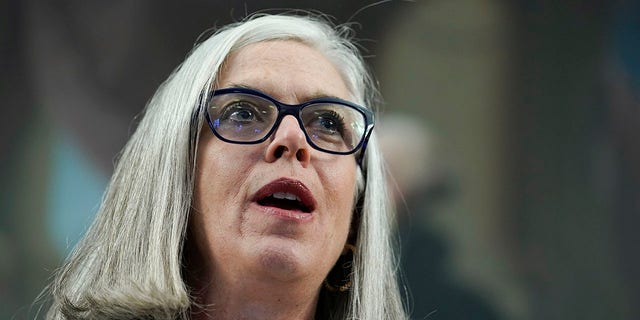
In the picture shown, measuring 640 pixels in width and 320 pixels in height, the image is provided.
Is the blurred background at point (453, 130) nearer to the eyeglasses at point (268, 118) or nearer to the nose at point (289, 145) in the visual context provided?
the eyeglasses at point (268, 118)

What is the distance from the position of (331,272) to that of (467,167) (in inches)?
46.8

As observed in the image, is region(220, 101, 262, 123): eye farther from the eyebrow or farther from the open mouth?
the open mouth

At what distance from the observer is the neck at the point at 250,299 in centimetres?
148

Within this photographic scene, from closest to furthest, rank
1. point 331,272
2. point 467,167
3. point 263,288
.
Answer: point 263,288, point 331,272, point 467,167

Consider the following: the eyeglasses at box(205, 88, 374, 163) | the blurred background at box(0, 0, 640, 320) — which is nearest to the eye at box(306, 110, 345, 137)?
Answer: the eyeglasses at box(205, 88, 374, 163)

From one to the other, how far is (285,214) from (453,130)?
150 centimetres

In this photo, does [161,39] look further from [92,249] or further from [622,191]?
[622,191]

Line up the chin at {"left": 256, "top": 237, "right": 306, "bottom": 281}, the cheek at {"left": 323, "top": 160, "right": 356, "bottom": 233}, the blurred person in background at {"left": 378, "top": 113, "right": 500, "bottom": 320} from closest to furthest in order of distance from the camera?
the chin at {"left": 256, "top": 237, "right": 306, "bottom": 281} < the cheek at {"left": 323, "top": 160, "right": 356, "bottom": 233} < the blurred person in background at {"left": 378, "top": 113, "right": 500, "bottom": 320}

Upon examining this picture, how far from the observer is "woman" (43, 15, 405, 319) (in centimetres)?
145

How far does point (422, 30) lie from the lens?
2855 millimetres

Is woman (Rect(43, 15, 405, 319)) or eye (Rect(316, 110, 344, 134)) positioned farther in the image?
eye (Rect(316, 110, 344, 134))

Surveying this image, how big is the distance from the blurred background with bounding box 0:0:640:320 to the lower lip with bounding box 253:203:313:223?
1.22 metres

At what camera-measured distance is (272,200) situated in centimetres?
148

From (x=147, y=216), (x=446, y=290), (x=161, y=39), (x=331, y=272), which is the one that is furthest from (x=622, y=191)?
(x=147, y=216)
